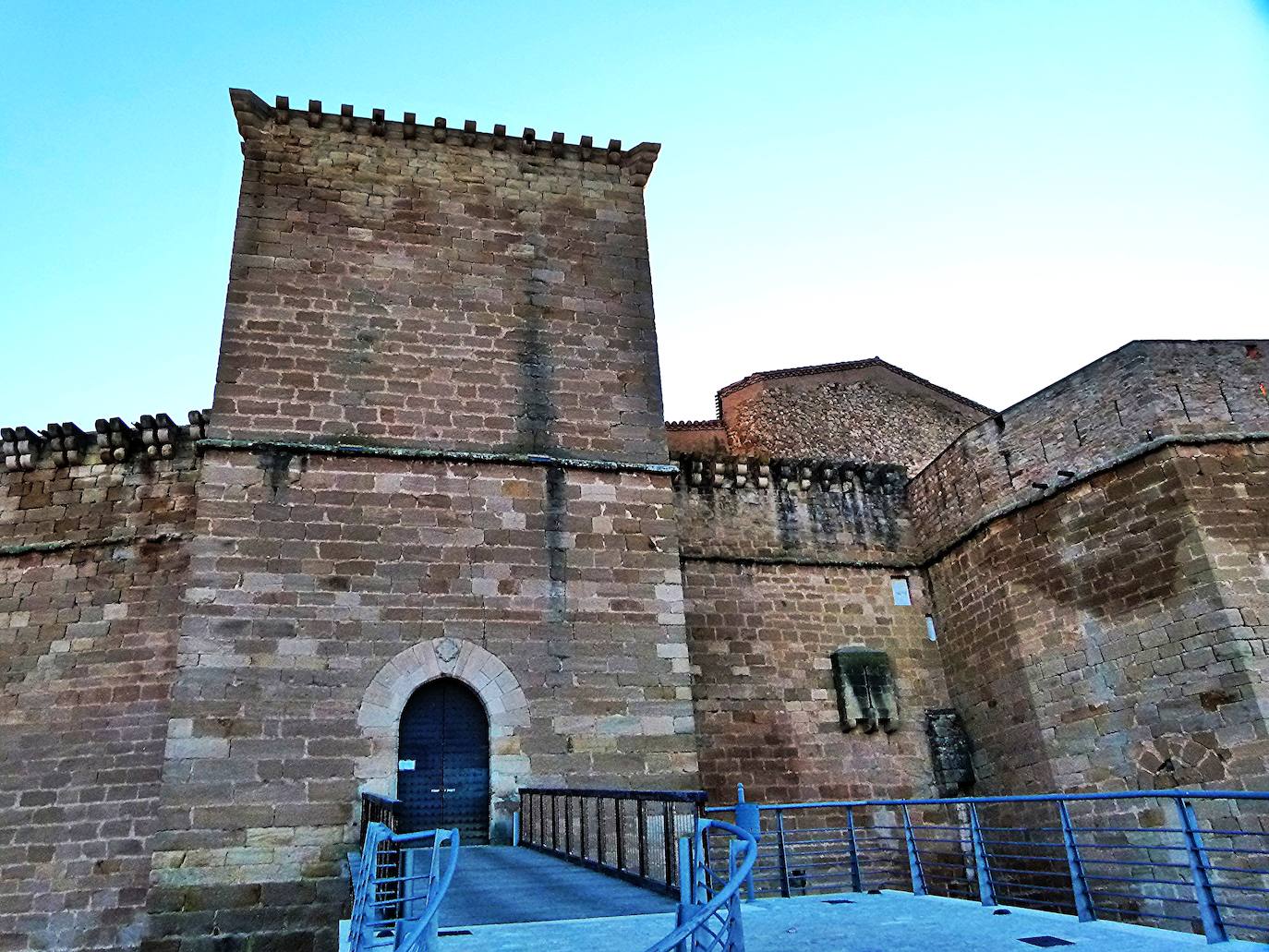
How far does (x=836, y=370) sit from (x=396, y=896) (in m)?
18.0

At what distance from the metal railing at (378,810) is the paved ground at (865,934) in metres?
1.80

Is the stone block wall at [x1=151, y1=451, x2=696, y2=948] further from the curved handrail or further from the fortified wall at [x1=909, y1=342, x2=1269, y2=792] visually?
the fortified wall at [x1=909, y1=342, x2=1269, y2=792]

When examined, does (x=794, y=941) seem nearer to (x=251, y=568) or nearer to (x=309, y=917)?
(x=309, y=917)

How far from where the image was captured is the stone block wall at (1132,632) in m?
9.26

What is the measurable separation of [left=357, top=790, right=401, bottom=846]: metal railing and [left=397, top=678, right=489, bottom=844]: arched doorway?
43 centimetres

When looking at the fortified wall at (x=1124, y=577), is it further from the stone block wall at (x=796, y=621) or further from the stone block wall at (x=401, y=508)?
the stone block wall at (x=401, y=508)

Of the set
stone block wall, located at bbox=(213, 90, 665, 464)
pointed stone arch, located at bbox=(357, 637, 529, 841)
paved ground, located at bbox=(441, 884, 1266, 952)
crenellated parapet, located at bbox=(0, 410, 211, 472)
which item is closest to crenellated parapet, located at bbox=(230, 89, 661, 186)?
stone block wall, located at bbox=(213, 90, 665, 464)

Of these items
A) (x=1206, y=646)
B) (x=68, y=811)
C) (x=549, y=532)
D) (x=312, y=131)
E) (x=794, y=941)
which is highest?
(x=312, y=131)

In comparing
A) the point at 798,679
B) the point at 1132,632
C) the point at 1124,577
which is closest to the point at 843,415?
the point at 798,679

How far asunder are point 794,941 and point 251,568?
20.5 feet

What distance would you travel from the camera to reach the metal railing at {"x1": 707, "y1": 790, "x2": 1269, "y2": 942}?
709 centimetres

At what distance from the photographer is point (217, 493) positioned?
8906 mm

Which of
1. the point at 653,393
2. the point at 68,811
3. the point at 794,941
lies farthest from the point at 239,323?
the point at 794,941

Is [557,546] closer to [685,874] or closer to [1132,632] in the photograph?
[685,874]
